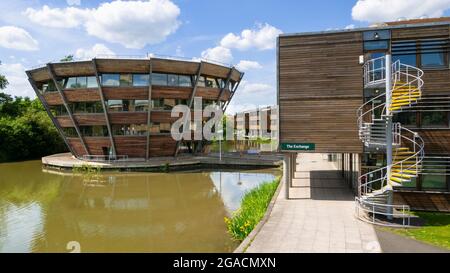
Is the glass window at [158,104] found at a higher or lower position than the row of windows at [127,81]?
lower

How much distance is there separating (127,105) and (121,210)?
54.7 ft

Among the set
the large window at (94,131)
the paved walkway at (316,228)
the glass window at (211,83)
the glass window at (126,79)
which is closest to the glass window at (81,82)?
the glass window at (126,79)

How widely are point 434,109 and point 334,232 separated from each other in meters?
7.65

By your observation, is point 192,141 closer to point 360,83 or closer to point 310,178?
point 310,178

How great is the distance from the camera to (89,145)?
3453cm

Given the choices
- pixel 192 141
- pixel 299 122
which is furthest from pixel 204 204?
pixel 192 141

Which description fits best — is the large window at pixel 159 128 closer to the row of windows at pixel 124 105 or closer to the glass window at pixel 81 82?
the row of windows at pixel 124 105

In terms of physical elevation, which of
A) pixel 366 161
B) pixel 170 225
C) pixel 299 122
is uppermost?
pixel 299 122

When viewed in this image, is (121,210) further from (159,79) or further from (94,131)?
(94,131)

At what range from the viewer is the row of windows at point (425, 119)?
14.0m

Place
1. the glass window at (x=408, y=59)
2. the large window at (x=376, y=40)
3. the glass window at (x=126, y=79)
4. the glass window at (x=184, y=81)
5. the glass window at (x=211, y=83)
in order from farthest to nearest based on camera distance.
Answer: the glass window at (x=211, y=83) < the glass window at (x=184, y=81) < the glass window at (x=126, y=79) < the large window at (x=376, y=40) < the glass window at (x=408, y=59)

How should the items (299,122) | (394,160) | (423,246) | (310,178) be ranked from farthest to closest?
(310,178), (299,122), (394,160), (423,246)

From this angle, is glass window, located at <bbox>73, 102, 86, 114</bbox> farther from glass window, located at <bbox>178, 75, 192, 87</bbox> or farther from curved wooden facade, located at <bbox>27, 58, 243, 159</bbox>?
glass window, located at <bbox>178, 75, 192, 87</bbox>

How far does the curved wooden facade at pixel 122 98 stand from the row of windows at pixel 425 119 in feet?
73.8
